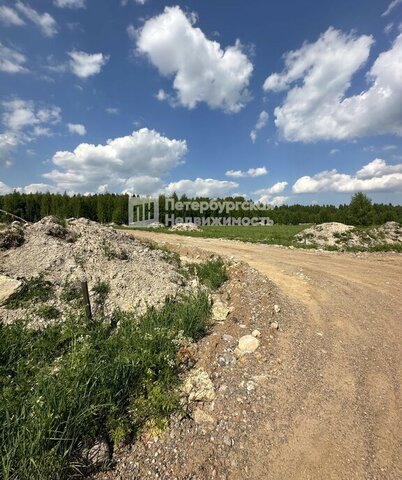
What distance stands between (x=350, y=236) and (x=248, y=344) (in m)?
20.5

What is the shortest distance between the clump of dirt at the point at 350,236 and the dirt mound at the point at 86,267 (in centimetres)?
1657

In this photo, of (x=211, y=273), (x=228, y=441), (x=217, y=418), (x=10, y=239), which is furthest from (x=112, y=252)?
(x=228, y=441)

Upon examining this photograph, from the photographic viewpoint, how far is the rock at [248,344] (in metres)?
6.30

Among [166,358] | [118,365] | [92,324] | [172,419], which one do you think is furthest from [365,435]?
[92,324]

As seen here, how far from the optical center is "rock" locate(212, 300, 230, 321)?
7832 millimetres

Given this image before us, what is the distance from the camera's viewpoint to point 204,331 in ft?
23.3

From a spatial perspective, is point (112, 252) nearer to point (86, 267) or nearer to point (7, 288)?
point (86, 267)

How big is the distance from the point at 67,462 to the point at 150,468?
99 cm

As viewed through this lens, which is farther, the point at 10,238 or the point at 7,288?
the point at 10,238

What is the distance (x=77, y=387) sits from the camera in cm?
419

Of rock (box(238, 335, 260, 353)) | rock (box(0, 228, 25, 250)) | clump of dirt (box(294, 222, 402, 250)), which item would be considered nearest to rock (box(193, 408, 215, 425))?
rock (box(238, 335, 260, 353))

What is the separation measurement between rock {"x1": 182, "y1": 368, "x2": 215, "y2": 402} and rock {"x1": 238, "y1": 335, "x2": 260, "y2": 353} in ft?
4.04

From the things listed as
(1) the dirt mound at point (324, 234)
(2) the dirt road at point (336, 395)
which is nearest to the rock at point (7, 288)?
(2) the dirt road at point (336, 395)

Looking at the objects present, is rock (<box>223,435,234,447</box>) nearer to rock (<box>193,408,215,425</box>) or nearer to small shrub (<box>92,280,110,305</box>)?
rock (<box>193,408,215,425</box>)
